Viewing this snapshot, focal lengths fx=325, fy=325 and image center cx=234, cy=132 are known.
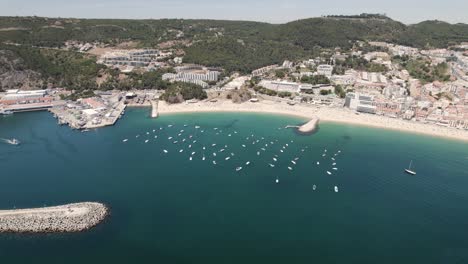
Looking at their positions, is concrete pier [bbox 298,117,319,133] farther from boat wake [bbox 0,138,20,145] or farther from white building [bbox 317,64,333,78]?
boat wake [bbox 0,138,20,145]

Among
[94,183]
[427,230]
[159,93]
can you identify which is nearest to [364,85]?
[159,93]

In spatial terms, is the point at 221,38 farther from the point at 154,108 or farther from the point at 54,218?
the point at 54,218

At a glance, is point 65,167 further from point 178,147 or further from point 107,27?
point 107,27

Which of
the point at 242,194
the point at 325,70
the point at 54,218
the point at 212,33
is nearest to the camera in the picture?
the point at 54,218

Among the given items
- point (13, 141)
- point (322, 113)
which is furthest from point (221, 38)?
point (13, 141)

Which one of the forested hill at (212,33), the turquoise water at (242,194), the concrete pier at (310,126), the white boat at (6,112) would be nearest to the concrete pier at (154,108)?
the turquoise water at (242,194)

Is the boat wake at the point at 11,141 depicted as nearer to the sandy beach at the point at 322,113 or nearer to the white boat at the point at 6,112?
the white boat at the point at 6,112
